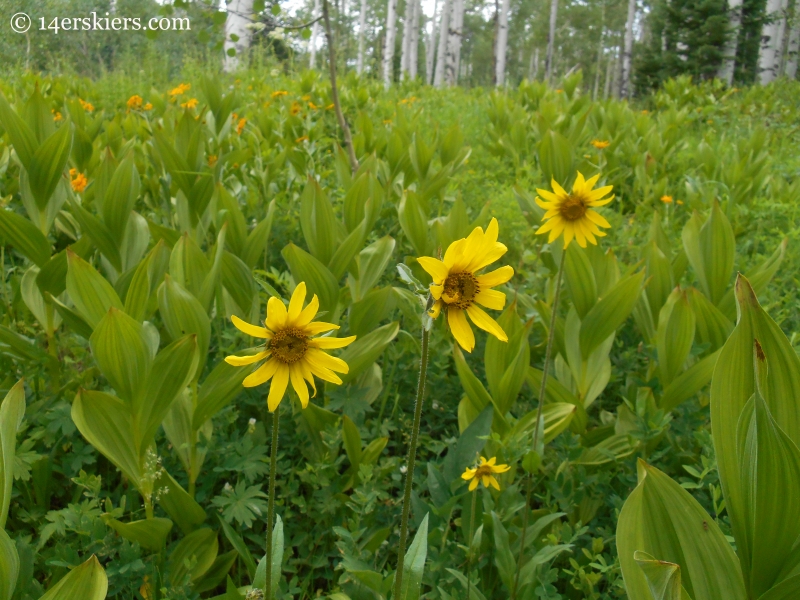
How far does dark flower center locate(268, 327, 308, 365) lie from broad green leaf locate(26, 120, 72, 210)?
55.9 inches

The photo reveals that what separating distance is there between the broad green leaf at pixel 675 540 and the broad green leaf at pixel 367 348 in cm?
89

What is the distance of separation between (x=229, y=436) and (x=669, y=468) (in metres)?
1.24

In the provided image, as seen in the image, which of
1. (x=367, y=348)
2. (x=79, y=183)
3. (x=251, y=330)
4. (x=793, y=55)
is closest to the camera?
(x=251, y=330)

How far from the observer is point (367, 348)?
1700 mm

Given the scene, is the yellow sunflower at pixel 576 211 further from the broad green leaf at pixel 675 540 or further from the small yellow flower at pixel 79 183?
the small yellow flower at pixel 79 183

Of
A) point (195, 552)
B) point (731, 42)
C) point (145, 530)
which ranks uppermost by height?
point (731, 42)

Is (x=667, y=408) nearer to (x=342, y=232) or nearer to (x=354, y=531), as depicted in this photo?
(x=354, y=531)

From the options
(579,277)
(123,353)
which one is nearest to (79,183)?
(123,353)

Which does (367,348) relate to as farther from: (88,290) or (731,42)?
(731,42)

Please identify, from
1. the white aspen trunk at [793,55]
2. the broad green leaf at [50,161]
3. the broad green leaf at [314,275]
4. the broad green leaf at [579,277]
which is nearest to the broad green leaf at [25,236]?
the broad green leaf at [50,161]

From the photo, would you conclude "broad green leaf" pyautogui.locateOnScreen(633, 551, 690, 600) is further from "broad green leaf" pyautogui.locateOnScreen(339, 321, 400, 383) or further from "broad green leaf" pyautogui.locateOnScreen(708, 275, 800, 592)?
"broad green leaf" pyautogui.locateOnScreen(339, 321, 400, 383)

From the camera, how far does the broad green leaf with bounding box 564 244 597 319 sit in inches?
72.6

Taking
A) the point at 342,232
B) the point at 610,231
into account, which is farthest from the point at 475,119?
the point at 342,232

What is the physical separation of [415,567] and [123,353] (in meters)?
0.76
